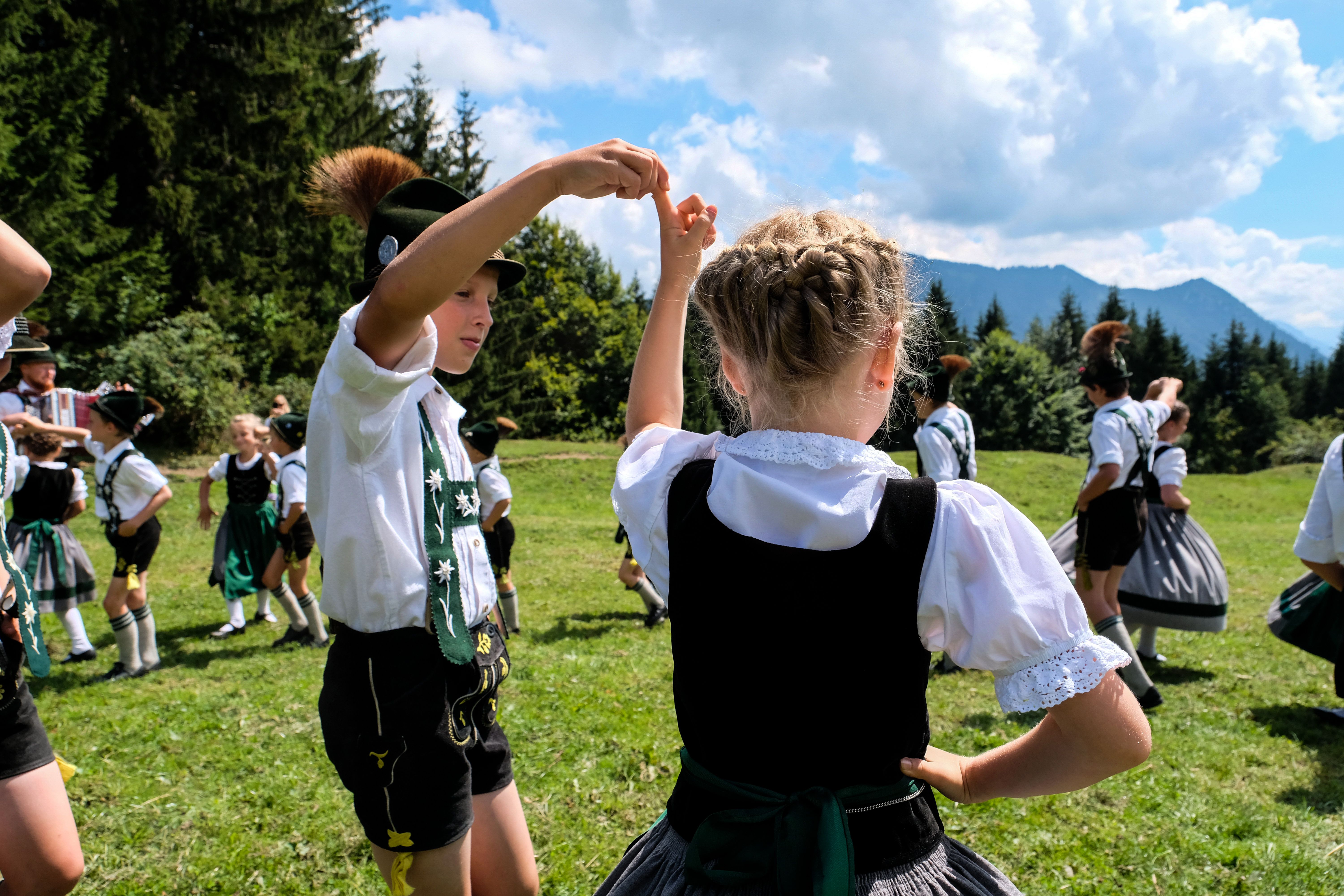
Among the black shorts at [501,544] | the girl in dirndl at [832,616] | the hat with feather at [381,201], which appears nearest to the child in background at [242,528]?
the black shorts at [501,544]

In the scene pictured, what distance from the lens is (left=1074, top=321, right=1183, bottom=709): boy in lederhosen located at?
547 cm

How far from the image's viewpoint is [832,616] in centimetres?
121

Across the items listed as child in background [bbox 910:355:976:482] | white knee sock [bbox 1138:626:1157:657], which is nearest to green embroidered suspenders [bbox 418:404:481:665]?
child in background [bbox 910:355:976:482]

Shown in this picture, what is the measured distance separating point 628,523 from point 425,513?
738 mm

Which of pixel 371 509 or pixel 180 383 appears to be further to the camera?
pixel 180 383

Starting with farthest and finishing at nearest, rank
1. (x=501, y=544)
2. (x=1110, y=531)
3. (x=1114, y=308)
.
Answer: (x=1114, y=308) < (x=501, y=544) < (x=1110, y=531)

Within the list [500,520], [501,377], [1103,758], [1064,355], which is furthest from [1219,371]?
[1103,758]

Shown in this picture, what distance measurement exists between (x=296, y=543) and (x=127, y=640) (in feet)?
4.64

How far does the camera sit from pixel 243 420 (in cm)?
759

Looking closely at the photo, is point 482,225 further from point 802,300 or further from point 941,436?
point 941,436

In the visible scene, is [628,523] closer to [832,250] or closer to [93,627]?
[832,250]

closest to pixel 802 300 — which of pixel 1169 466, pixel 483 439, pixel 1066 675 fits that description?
pixel 1066 675

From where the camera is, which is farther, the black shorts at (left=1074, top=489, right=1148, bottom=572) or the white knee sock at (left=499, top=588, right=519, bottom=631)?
the white knee sock at (left=499, top=588, right=519, bottom=631)

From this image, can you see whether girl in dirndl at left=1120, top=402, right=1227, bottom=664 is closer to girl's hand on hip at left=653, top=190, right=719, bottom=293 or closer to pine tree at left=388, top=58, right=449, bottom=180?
girl's hand on hip at left=653, top=190, right=719, bottom=293
